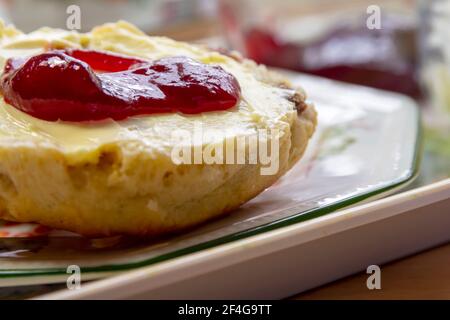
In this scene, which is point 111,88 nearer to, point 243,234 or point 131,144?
point 131,144

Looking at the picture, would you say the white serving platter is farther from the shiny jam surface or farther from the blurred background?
the blurred background

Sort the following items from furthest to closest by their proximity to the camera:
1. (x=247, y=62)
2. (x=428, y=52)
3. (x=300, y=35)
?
1. (x=300, y=35)
2. (x=428, y=52)
3. (x=247, y=62)

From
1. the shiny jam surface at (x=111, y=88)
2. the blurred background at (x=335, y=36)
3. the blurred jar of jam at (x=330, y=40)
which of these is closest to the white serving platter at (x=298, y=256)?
the shiny jam surface at (x=111, y=88)

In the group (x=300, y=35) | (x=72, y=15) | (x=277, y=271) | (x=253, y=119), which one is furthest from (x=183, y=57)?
(x=300, y=35)

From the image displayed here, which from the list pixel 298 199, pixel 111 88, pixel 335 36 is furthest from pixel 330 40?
pixel 111 88

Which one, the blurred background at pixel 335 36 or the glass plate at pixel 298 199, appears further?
the blurred background at pixel 335 36

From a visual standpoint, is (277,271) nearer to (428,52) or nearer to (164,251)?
(164,251)

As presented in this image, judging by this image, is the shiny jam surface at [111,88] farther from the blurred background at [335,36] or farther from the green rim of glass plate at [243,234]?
the blurred background at [335,36]

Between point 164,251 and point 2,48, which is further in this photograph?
point 2,48
